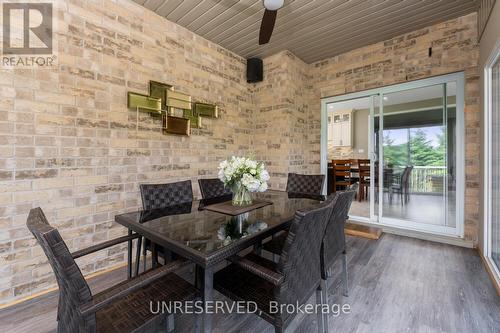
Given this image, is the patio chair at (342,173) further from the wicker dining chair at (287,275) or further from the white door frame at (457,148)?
the wicker dining chair at (287,275)

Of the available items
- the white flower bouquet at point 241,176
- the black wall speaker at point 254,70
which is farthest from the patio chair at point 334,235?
the black wall speaker at point 254,70

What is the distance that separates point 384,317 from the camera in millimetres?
1646

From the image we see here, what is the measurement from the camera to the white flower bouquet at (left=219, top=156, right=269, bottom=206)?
73.5 inches

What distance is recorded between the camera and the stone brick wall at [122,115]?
1.89 metres

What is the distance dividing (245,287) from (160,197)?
1.25 m

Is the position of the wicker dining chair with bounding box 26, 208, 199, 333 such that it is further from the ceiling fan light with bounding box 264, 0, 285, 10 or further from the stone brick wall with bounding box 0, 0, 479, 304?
the ceiling fan light with bounding box 264, 0, 285, 10

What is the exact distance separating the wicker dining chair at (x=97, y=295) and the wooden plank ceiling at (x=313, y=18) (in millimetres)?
2812

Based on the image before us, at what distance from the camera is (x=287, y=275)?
1087 millimetres

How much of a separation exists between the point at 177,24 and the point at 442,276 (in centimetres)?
427

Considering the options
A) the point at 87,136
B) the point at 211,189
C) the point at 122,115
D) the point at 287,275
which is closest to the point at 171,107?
the point at 122,115

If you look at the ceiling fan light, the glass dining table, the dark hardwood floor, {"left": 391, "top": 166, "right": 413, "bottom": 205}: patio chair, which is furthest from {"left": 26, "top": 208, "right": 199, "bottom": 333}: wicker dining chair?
{"left": 391, "top": 166, "right": 413, "bottom": 205}: patio chair

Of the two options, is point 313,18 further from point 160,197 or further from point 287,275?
point 287,275

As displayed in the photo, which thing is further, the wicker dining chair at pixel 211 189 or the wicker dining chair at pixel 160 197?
the wicker dining chair at pixel 211 189

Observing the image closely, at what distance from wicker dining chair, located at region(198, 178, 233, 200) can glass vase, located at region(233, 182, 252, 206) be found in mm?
534
